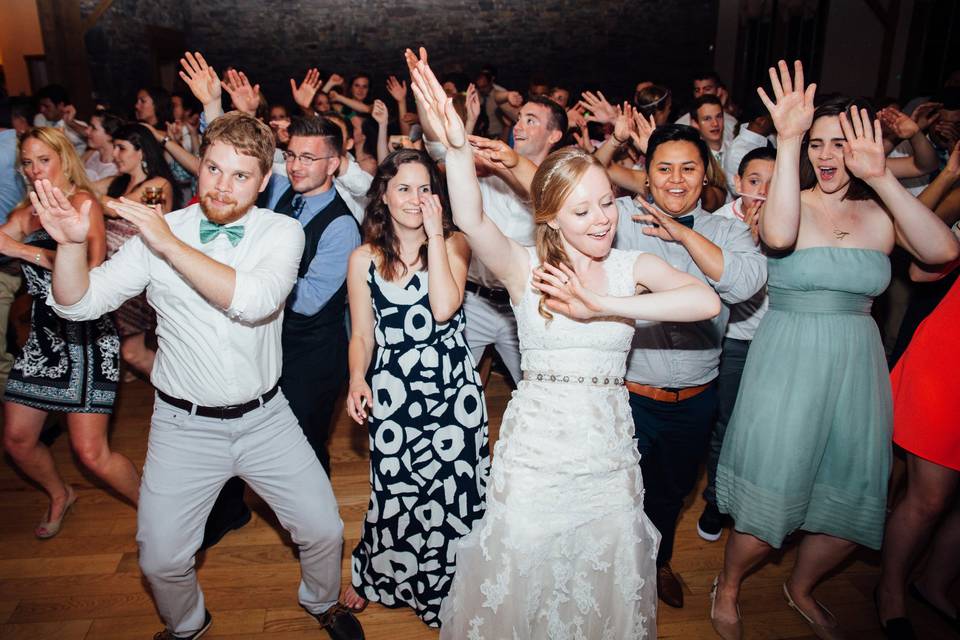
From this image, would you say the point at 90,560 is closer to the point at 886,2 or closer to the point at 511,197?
the point at 511,197

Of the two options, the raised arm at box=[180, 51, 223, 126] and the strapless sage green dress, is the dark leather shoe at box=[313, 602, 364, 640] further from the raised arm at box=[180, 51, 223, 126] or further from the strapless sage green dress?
the raised arm at box=[180, 51, 223, 126]

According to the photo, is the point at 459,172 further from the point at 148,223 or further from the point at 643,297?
the point at 148,223

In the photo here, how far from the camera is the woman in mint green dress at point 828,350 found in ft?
6.01

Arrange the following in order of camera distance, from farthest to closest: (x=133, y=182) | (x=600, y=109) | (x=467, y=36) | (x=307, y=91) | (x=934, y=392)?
(x=467, y=36) → (x=307, y=91) → (x=133, y=182) → (x=600, y=109) → (x=934, y=392)

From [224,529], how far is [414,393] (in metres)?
1.18

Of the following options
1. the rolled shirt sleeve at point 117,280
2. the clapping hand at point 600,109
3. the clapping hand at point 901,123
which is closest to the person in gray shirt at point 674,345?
the clapping hand at point 600,109

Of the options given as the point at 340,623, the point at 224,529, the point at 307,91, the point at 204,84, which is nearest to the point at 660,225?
the point at 340,623

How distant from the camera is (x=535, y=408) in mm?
1679

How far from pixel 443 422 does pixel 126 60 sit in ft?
33.8

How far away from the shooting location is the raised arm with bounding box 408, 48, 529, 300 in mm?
1500

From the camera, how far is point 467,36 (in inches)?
438

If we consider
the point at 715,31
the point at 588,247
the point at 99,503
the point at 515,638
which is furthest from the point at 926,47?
the point at 99,503

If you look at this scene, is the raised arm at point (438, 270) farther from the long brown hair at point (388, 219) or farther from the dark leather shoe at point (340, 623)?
the dark leather shoe at point (340, 623)

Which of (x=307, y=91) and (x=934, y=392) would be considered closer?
(x=934, y=392)
